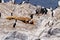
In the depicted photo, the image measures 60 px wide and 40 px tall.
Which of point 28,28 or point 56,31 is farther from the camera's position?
point 28,28

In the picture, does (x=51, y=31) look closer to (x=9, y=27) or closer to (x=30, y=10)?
(x=9, y=27)

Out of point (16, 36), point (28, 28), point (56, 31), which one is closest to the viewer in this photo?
point (16, 36)

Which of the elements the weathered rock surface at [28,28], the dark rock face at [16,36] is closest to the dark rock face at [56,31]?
the weathered rock surface at [28,28]

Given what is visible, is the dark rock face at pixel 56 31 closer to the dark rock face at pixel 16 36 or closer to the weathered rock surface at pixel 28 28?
the weathered rock surface at pixel 28 28

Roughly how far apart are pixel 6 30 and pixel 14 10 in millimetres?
17013

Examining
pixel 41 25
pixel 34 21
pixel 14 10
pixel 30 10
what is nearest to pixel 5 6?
pixel 14 10

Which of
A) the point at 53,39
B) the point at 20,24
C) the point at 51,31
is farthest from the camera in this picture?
the point at 20,24

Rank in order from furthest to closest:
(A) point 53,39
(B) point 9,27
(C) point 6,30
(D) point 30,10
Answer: (D) point 30,10
(B) point 9,27
(C) point 6,30
(A) point 53,39

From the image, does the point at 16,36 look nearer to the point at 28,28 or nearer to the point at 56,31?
the point at 56,31

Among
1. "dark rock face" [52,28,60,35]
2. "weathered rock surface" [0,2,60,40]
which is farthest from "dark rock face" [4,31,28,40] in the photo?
"dark rock face" [52,28,60,35]

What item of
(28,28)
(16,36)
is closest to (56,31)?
(16,36)

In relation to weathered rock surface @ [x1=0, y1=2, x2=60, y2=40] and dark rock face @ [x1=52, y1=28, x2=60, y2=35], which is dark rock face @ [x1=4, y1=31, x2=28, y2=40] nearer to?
weathered rock surface @ [x1=0, y1=2, x2=60, y2=40]

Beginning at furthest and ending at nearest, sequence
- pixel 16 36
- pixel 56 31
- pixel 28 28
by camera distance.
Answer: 1. pixel 28 28
2. pixel 56 31
3. pixel 16 36

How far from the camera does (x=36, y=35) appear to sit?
1105 inches
